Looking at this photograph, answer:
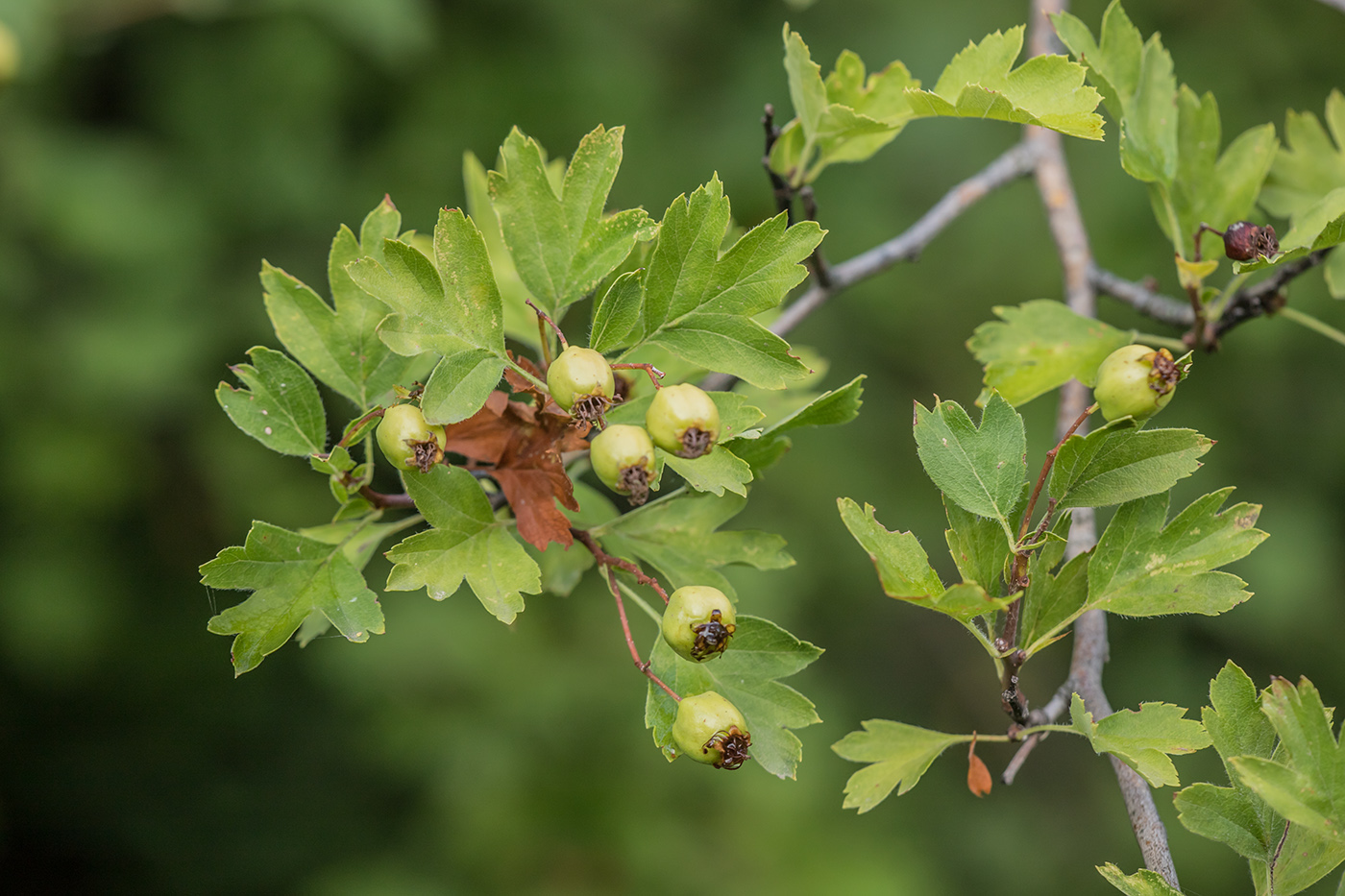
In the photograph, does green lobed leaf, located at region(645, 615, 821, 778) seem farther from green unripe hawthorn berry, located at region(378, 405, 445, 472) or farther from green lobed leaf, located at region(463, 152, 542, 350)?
green lobed leaf, located at region(463, 152, 542, 350)

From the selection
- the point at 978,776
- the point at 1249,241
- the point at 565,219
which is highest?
the point at 565,219

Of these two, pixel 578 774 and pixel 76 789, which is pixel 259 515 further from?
pixel 76 789

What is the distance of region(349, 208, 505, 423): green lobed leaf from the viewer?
3.29 ft

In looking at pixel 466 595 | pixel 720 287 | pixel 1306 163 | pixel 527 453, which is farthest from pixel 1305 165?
pixel 466 595

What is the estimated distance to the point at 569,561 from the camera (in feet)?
4.48

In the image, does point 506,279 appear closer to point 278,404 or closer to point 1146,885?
point 278,404

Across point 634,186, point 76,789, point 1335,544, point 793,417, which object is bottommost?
point 76,789

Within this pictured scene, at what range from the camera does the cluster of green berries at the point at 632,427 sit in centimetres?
97

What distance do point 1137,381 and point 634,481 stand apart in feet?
1.75

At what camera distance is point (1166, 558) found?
3.46ft

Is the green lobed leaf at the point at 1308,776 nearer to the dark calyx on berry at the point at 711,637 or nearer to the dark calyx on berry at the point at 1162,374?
the dark calyx on berry at the point at 1162,374

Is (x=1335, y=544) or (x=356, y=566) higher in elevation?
(x=356, y=566)

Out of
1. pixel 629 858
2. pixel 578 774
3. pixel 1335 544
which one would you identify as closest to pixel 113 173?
pixel 578 774

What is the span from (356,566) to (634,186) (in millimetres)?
2615
